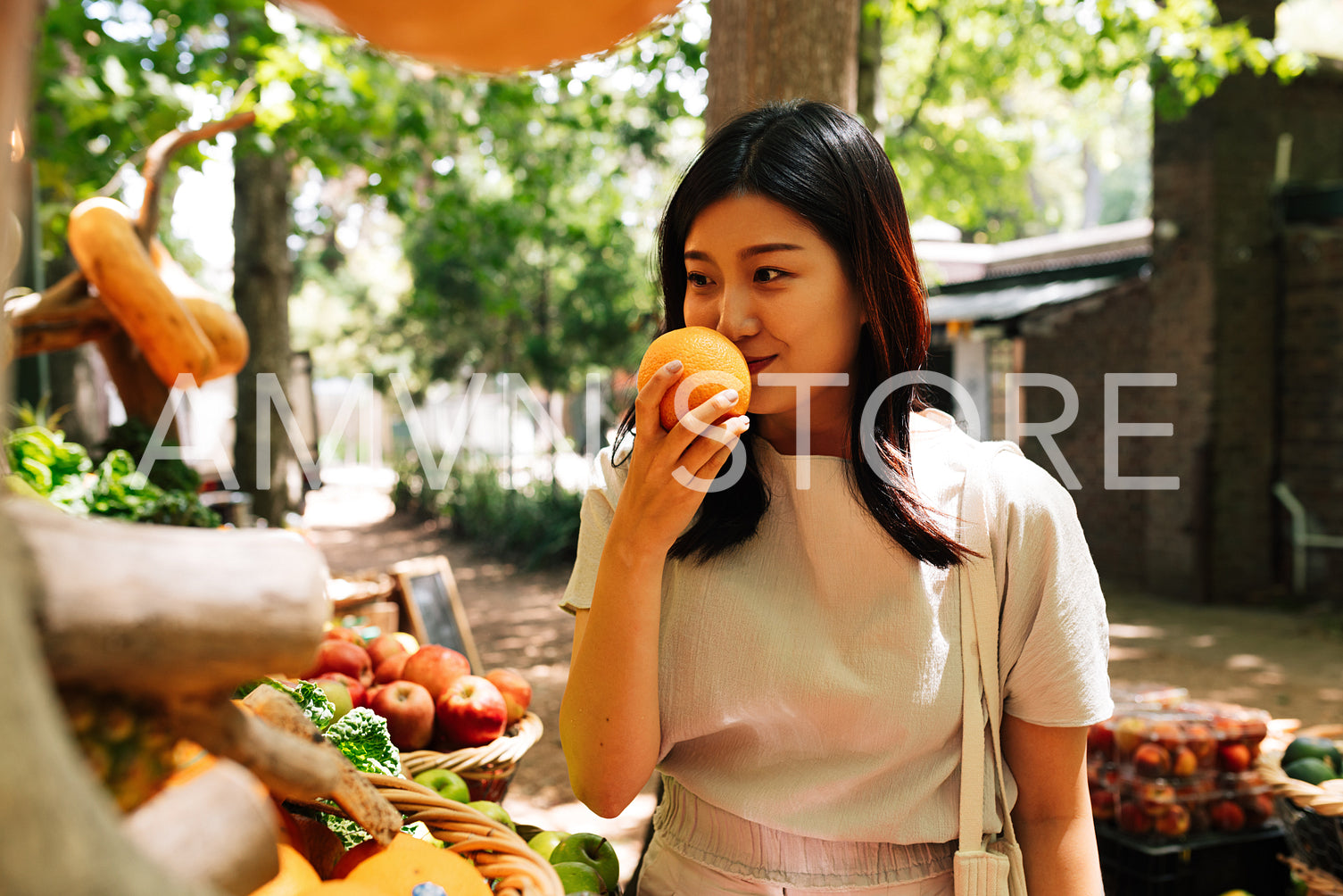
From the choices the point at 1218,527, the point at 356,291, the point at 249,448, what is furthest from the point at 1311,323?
the point at 356,291

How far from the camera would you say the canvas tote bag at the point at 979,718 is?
1.59 m

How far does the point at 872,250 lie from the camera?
A: 67.6 inches

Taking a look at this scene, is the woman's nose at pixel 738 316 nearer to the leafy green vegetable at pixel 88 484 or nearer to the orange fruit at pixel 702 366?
the orange fruit at pixel 702 366

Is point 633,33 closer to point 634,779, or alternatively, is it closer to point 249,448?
point 634,779

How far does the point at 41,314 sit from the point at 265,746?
10.6 feet

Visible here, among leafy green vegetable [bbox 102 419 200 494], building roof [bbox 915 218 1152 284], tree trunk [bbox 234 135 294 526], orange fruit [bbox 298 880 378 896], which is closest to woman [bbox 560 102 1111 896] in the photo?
orange fruit [bbox 298 880 378 896]

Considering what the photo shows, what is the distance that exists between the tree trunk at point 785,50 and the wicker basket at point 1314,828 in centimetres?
258

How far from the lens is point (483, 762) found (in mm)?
2299

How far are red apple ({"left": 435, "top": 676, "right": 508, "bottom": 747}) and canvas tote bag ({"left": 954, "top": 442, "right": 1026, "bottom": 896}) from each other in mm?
1312

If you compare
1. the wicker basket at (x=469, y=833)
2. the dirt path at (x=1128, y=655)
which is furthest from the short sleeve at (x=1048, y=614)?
the dirt path at (x=1128, y=655)

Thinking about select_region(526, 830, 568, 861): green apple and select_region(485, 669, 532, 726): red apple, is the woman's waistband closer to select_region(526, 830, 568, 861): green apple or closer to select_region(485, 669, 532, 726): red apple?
select_region(526, 830, 568, 861): green apple

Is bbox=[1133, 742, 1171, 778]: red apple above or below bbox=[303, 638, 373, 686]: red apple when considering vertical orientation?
below

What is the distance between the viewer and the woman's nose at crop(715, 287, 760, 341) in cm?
165

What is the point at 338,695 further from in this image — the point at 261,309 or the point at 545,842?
the point at 261,309
